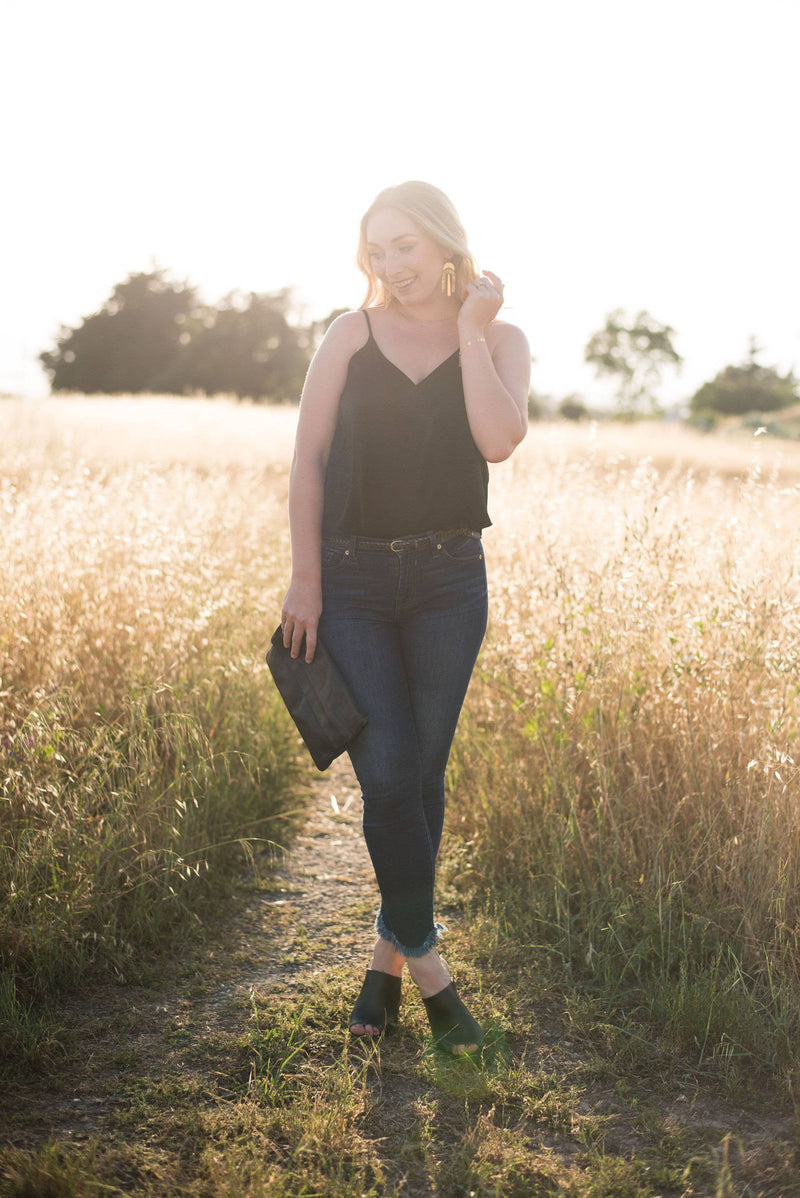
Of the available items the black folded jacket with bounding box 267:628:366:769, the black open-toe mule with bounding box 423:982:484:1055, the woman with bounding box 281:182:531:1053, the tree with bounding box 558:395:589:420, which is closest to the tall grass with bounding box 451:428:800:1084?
the black open-toe mule with bounding box 423:982:484:1055

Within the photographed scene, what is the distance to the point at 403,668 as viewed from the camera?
2.29 meters

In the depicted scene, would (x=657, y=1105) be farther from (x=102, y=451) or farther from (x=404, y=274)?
(x=102, y=451)

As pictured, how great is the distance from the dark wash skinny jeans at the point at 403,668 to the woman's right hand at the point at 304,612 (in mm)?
29

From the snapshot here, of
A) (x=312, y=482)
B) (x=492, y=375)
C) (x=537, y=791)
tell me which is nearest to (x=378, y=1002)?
(x=537, y=791)

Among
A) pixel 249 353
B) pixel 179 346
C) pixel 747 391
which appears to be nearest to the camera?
pixel 249 353

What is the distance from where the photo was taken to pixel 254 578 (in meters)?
5.48

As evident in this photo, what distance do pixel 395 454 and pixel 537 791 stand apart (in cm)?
158

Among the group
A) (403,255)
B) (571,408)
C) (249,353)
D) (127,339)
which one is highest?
(127,339)

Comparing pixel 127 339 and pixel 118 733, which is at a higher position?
pixel 127 339

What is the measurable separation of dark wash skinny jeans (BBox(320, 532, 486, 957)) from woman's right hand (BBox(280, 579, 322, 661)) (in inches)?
1.2

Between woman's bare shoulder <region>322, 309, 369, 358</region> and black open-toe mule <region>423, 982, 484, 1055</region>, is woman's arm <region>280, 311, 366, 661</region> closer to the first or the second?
woman's bare shoulder <region>322, 309, 369, 358</region>

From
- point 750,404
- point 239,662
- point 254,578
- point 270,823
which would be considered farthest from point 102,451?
point 750,404

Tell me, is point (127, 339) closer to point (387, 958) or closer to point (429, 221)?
point (429, 221)

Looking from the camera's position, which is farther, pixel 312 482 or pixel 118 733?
pixel 118 733
